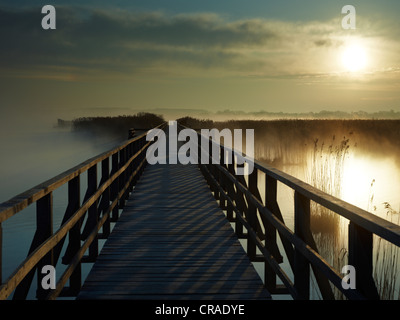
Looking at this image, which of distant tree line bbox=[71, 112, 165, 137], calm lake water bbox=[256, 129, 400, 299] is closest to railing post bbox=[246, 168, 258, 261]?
calm lake water bbox=[256, 129, 400, 299]

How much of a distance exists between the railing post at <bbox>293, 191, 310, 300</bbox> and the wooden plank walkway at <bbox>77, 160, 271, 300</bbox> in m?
0.95

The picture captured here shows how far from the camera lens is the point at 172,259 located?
548 centimetres

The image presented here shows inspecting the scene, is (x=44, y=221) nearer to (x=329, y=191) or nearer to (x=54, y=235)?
(x=54, y=235)

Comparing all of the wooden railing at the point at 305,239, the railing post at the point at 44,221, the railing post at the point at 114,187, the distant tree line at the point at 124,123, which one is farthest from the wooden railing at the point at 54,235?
the distant tree line at the point at 124,123

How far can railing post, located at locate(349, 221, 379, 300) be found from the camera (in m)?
2.36

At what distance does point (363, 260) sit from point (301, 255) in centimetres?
111

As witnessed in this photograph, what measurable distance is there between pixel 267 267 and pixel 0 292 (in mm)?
2947

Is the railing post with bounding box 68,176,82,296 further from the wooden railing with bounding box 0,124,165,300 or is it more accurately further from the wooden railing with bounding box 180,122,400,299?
the wooden railing with bounding box 180,122,400,299

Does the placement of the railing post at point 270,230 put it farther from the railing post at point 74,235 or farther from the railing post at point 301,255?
the railing post at point 74,235

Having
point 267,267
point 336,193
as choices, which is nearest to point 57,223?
point 336,193

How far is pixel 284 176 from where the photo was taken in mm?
3920

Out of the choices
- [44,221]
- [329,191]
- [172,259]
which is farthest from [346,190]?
[44,221]

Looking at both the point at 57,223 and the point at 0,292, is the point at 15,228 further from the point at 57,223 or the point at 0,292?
the point at 0,292
